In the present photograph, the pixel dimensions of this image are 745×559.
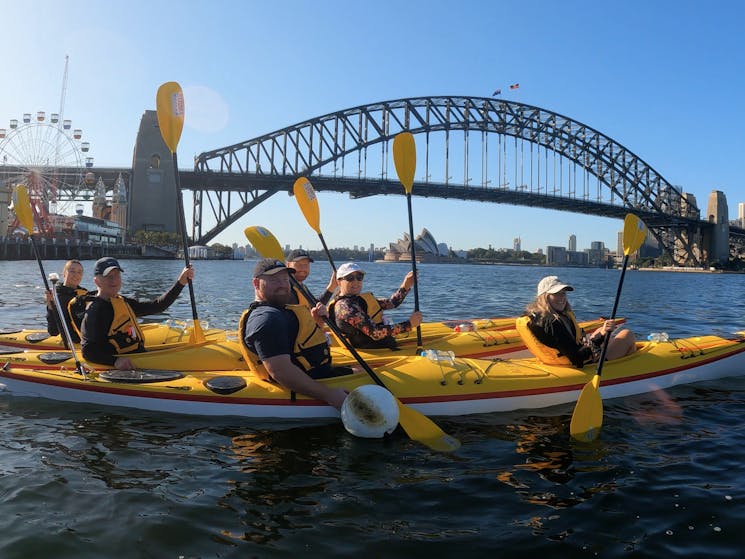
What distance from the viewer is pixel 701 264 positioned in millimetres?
73500

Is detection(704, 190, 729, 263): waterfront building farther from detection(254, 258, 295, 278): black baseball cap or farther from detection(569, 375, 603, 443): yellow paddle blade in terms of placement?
detection(254, 258, 295, 278): black baseball cap

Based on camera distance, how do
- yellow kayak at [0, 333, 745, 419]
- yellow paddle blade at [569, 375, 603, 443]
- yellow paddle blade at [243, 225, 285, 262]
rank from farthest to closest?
yellow paddle blade at [243, 225, 285, 262] → yellow kayak at [0, 333, 745, 419] → yellow paddle blade at [569, 375, 603, 443]

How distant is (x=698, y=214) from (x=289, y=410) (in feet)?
287

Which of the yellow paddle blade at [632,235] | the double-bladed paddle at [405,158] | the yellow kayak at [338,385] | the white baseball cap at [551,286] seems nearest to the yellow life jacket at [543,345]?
the yellow kayak at [338,385]

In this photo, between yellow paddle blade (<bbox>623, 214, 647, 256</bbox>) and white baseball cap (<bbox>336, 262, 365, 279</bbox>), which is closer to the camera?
white baseball cap (<bbox>336, 262, 365, 279</bbox>)

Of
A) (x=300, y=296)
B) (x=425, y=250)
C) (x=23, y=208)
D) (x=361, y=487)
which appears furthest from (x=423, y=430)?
(x=425, y=250)

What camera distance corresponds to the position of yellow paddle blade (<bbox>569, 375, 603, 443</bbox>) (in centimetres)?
425

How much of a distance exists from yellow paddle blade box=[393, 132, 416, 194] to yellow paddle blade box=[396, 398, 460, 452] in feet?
11.5

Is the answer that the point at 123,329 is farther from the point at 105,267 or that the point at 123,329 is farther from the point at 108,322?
the point at 105,267

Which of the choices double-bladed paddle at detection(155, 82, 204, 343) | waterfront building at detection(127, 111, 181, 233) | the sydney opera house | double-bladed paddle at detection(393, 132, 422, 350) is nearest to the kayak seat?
double-bladed paddle at detection(393, 132, 422, 350)

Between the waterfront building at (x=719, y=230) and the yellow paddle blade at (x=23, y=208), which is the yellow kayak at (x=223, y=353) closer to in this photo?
the yellow paddle blade at (x=23, y=208)

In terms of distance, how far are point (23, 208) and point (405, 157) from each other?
14.9 feet

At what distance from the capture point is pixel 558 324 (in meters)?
4.75

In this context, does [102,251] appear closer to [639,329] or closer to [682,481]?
[639,329]
